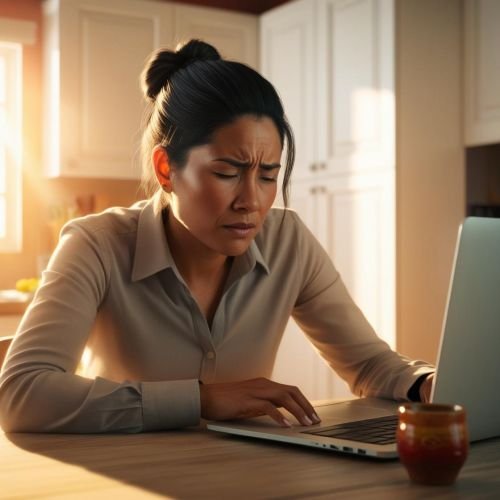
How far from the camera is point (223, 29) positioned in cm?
461

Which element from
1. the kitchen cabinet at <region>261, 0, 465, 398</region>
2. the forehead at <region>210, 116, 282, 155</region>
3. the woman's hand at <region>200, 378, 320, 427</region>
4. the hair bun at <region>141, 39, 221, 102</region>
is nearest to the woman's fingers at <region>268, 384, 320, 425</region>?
the woman's hand at <region>200, 378, 320, 427</region>

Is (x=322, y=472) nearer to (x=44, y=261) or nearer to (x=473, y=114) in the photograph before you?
(x=473, y=114)

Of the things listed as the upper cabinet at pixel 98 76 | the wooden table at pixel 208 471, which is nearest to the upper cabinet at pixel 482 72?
the upper cabinet at pixel 98 76

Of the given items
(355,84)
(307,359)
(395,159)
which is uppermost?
(355,84)

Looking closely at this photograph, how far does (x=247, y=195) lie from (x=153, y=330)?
338mm

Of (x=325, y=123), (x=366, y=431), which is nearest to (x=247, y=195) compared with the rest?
(x=366, y=431)

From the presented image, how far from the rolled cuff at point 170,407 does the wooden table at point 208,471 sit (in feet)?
0.21

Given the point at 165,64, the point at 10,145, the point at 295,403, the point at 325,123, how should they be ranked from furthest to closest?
the point at 10,145 < the point at 325,123 < the point at 165,64 < the point at 295,403

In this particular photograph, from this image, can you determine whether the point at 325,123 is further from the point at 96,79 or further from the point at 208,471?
the point at 208,471

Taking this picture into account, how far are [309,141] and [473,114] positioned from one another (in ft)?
2.66

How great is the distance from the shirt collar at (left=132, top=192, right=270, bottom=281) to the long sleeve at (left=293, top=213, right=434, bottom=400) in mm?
131

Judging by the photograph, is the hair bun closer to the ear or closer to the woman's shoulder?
the ear

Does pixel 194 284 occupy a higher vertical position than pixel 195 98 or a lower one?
lower

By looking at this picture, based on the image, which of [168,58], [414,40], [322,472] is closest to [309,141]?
[414,40]
